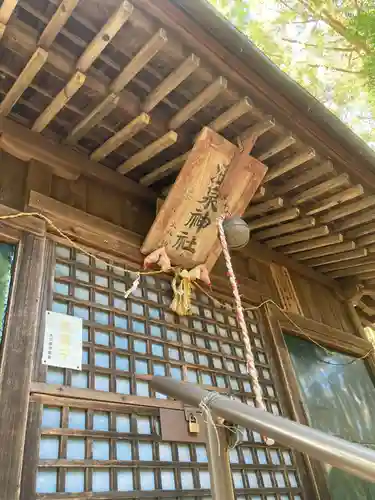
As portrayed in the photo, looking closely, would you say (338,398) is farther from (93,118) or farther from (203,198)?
(93,118)

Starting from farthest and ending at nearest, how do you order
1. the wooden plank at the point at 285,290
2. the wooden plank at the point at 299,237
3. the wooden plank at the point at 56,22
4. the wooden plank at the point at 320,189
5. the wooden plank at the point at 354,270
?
the wooden plank at the point at 354,270 < the wooden plank at the point at 285,290 < the wooden plank at the point at 299,237 < the wooden plank at the point at 320,189 < the wooden plank at the point at 56,22

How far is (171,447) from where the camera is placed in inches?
123

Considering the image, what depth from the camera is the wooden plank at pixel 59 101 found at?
3006mm

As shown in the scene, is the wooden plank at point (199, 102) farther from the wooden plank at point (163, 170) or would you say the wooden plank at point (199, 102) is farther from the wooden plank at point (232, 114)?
the wooden plank at point (163, 170)

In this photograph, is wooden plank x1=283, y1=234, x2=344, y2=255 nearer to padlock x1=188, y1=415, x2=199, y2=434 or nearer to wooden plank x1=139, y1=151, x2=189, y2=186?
wooden plank x1=139, y1=151, x2=189, y2=186

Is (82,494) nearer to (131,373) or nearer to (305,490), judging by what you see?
(131,373)

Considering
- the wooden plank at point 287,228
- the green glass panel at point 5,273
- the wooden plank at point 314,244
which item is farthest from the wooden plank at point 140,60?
the wooden plank at point 314,244

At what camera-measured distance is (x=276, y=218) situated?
4.90 m

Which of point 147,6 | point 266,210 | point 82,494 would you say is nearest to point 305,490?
point 82,494

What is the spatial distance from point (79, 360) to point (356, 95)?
890cm

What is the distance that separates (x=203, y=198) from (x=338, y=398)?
329cm

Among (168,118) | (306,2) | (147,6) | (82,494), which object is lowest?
(82,494)

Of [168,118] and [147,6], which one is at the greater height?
[168,118]

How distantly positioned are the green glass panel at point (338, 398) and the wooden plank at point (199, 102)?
3.04 metres
